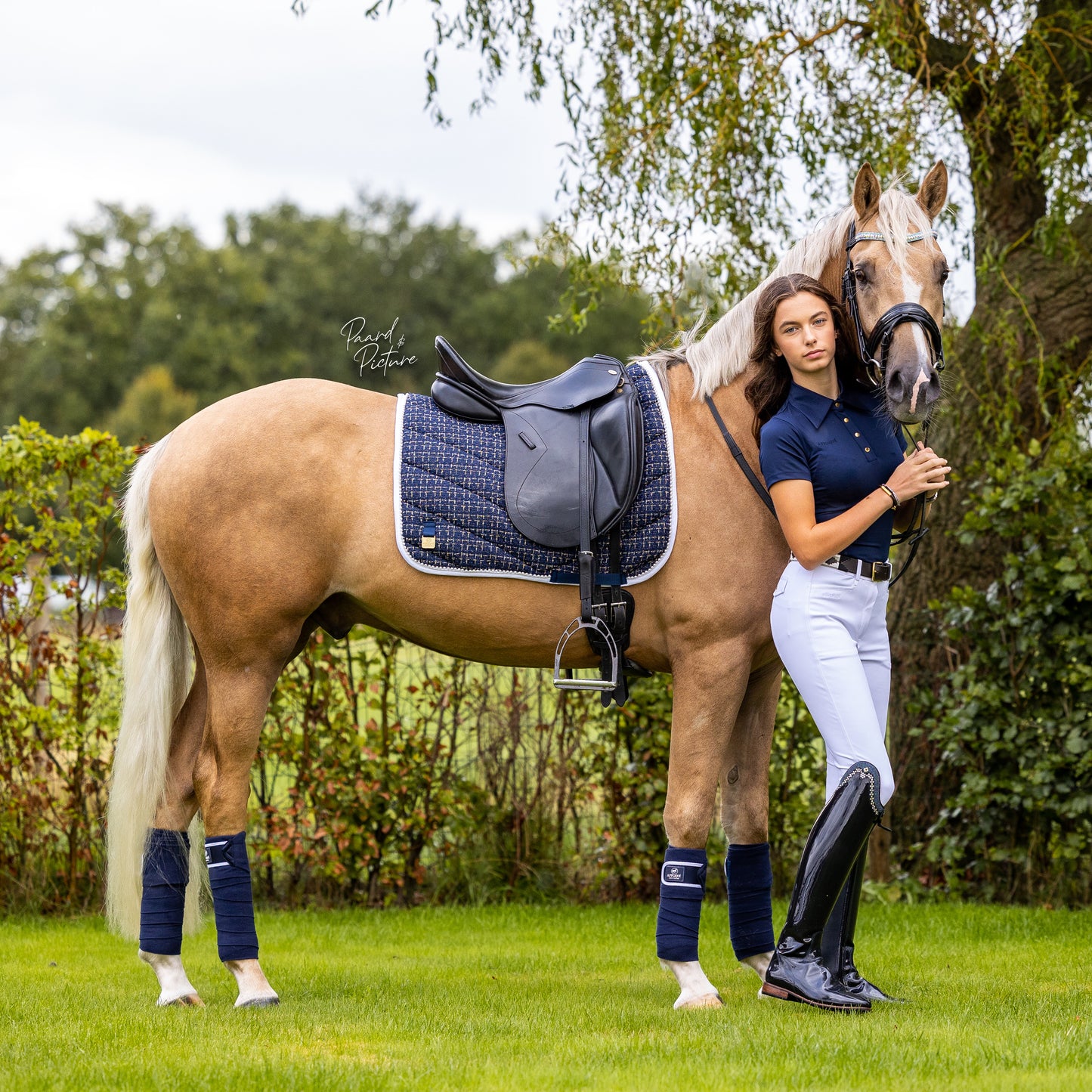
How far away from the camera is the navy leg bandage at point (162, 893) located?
396 cm

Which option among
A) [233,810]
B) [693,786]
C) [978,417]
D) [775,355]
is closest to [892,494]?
[775,355]

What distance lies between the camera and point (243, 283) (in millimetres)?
46750

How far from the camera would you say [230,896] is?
3824 millimetres

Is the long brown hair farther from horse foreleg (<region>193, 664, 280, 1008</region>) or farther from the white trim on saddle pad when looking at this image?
horse foreleg (<region>193, 664, 280, 1008</region>)

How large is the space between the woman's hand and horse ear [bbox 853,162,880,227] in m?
0.80

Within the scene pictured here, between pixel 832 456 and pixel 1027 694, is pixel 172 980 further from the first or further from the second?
pixel 1027 694

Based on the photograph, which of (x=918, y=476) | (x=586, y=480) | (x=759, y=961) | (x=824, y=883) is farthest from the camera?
(x=759, y=961)

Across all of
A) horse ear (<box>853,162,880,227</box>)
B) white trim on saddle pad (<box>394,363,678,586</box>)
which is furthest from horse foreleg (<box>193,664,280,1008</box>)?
horse ear (<box>853,162,880,227</box>)

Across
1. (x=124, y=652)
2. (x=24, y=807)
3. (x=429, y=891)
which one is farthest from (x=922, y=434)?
(x=24, y=807)

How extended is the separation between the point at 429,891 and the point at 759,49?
15.3ft

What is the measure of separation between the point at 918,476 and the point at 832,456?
263 millimetres

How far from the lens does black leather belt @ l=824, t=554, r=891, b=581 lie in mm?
→ 3500

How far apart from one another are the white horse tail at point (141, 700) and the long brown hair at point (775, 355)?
1.96 m

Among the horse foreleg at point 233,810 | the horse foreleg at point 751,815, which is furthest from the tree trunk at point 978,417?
the horse foreleg at point 233,810
